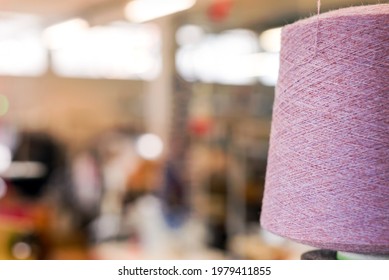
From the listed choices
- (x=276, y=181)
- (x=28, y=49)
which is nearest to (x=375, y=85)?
(x=276, y=181)

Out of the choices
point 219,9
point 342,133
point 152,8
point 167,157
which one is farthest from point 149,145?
point 342,133

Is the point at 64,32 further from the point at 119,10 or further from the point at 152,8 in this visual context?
the point at 152,8

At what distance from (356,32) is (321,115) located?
0.11 m

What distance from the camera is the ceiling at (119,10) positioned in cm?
402

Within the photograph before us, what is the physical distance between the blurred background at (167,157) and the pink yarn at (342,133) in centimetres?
184

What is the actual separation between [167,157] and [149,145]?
0.56 m

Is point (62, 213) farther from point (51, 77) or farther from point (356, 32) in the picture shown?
point (356, 32)

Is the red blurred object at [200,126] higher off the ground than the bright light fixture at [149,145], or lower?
higher

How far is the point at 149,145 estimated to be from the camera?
509 cm

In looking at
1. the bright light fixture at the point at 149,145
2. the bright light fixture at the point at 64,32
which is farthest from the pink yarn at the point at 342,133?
the bright light fixture at the point at 64,32

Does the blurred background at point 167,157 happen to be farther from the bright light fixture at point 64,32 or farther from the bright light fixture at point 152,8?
the bright light fixture at point 64,32

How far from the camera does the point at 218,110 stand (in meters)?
4.52

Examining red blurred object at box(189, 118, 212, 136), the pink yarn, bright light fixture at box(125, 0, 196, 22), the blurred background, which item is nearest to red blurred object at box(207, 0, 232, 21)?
the blurred background
